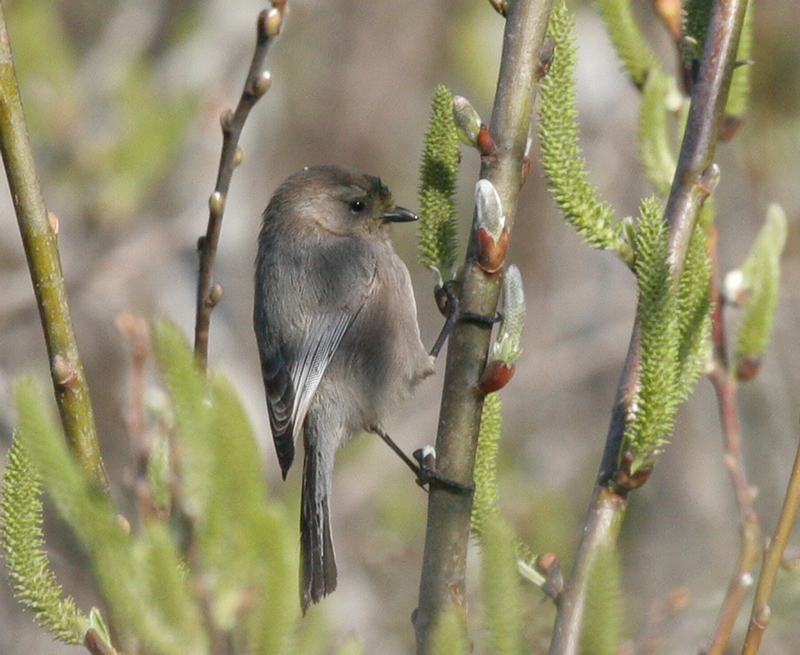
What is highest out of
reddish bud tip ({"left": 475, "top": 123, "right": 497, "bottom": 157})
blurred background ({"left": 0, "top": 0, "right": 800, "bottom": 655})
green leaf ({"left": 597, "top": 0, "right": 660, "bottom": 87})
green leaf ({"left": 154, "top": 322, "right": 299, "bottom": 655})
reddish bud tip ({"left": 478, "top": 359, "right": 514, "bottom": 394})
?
green leaf ({"left": 597, "top": 0, "right": 660, "bottom": 87})

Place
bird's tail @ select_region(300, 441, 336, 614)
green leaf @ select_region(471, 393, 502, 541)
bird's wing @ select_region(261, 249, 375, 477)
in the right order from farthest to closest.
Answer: bird's wing @ select_region(261, 249, 375, 477), bird's tail @ select_region(300, 441, 336, 614), green leaf @ select_region(471, 393, 502, 541)

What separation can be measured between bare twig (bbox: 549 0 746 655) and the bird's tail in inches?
59.0

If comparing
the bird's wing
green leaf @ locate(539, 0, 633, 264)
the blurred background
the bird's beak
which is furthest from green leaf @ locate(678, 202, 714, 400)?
the bird's beak

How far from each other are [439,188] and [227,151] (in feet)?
1.30

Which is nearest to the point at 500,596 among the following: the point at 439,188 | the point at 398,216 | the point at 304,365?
the point at 439,188

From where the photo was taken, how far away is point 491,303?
1.83 m

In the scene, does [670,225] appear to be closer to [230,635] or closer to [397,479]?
[230,635]

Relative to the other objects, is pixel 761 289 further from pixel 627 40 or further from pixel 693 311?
pixel 627 40

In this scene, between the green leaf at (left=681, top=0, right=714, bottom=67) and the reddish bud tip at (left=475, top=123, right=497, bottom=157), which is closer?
the reddish bud tip at (left=475, top=123, right=497, bottom=157)

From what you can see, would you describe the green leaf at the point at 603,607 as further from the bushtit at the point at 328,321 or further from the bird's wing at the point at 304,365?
the bird's wing at the point at 304,365

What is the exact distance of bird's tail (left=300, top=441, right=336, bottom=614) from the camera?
3.17m

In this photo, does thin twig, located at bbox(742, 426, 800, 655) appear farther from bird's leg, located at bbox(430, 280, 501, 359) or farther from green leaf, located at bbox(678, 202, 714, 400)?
bird's leg, located at bbox(430, 280, 501, 359)

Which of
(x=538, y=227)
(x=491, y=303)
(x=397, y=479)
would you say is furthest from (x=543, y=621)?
(x=538, y=227)

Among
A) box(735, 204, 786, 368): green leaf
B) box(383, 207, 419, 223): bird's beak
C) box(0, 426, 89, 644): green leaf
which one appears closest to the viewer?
box(0, 426, 89, 644): green leaf
